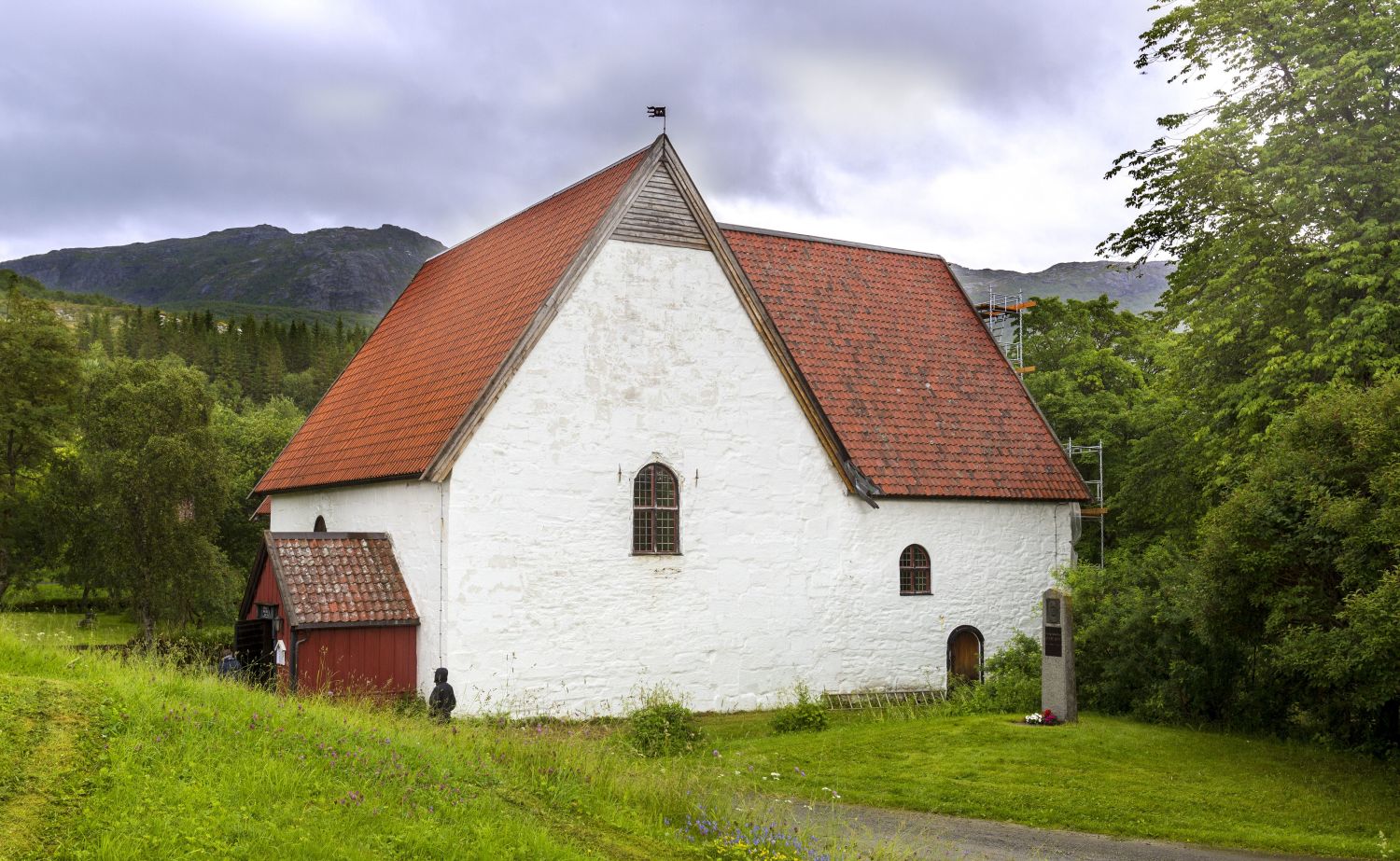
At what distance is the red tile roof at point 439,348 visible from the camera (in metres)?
21.0

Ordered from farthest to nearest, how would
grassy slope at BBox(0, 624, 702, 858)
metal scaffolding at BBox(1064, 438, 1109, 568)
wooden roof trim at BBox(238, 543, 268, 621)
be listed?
metal scaffolding at BBox(1064, 438, 1109, 568) → wooden roof trim at BBox(238, 543, 268, 621) → grassy slope at BBox(0, 624, 702, 858)

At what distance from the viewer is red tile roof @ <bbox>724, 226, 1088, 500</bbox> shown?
2481cm

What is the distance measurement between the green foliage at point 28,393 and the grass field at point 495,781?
32.4m

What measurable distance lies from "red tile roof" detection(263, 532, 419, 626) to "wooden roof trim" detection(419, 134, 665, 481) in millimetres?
2263

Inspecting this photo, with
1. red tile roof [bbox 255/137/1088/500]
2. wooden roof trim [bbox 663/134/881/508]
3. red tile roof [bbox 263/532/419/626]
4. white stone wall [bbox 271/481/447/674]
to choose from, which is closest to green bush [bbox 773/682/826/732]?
wooden roof trim [bbox 663/134/881/508]

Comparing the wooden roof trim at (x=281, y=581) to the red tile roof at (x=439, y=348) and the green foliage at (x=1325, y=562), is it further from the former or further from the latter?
the green foliage at (x=1325, y=562)

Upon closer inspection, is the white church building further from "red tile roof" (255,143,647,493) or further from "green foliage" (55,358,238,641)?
"green foliage" (55,358,238,641)

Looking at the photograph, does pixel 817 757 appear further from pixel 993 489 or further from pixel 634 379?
pixel 993 489

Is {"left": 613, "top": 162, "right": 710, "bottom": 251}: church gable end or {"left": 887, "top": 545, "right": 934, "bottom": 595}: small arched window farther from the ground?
{"left": 613, "top": 162, "right": 710, "bottom": 251}: church gable end

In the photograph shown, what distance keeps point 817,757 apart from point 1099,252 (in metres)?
13.0

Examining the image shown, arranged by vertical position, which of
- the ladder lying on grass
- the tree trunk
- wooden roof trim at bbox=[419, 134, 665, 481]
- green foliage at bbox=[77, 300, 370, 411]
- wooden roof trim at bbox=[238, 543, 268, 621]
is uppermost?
green foliage at bbox=[77, 300, 370, 411]

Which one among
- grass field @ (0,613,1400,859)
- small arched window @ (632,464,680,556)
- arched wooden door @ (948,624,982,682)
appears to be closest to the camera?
grass field @ (0,613,1400,859)

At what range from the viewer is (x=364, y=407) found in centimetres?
2477

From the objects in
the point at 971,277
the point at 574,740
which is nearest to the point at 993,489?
the point at 574,740
